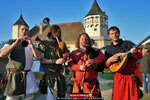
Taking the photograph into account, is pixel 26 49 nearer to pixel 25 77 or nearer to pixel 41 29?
pixel 25 77

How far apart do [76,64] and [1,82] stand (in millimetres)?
1379

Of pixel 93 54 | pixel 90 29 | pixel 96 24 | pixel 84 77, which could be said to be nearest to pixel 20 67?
pixel 84 77

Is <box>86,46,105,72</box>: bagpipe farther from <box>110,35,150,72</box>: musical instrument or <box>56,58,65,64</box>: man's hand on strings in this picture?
<box>56,58,65,64</box>: man's hand on strings

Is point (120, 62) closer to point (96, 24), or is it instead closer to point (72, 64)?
point (72, 64)

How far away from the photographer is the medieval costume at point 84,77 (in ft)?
8.41

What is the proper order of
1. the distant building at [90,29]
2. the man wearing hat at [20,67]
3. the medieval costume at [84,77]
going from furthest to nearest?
the distant building at [90,29] → the medieval costume at [84,77] → the man wearing hat at [20,67]

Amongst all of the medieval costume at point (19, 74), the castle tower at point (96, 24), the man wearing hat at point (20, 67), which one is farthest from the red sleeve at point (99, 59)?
the castle tower at point (96, 24)

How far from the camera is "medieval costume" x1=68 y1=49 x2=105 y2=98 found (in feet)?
8.41

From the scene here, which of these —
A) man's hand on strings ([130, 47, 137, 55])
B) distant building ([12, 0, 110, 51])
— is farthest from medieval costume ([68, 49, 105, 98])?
distant building ([12, 0, 110, 51])

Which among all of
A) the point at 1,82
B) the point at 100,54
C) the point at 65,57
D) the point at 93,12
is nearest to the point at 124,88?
the point at 100,54

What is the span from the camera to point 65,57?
2594 millimetres

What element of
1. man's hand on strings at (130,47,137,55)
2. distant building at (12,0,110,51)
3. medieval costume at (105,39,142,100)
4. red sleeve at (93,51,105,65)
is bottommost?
medieval costume at (105,39,142,100)

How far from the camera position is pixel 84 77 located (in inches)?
102

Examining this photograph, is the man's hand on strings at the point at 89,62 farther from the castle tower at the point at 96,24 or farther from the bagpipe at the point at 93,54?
the castle tower at the point at 96,24
